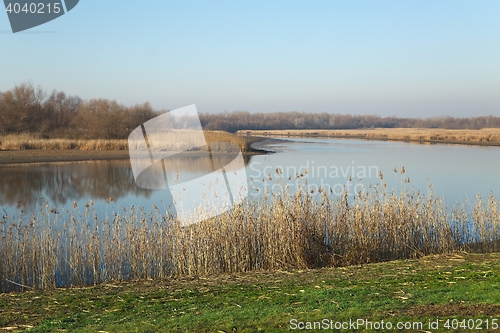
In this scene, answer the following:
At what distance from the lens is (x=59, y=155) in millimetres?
33188

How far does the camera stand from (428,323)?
4.68 meters

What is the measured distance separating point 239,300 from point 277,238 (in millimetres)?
3311

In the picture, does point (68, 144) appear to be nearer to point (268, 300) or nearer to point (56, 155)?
point (56, 155)

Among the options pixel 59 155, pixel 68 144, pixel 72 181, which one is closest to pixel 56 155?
pixel 59 155

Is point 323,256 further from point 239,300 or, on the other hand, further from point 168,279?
point 239,300

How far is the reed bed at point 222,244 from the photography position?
9.05m

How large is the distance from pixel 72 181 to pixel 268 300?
1786 cm

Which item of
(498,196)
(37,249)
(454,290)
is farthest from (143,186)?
(454,290)

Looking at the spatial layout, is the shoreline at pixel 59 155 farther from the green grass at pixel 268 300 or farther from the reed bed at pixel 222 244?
the green grass at pixel 268 300

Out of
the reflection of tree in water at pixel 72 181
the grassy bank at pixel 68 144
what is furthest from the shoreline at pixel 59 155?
the reflection of tree in water at pixel 72 181

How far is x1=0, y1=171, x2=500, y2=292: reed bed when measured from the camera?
9055 mm

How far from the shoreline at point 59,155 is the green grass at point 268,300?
2487cm

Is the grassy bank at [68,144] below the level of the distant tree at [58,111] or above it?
below

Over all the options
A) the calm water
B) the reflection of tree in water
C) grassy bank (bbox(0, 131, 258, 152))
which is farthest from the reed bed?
grassy bank (bbox(0, 131, 258, 152))
